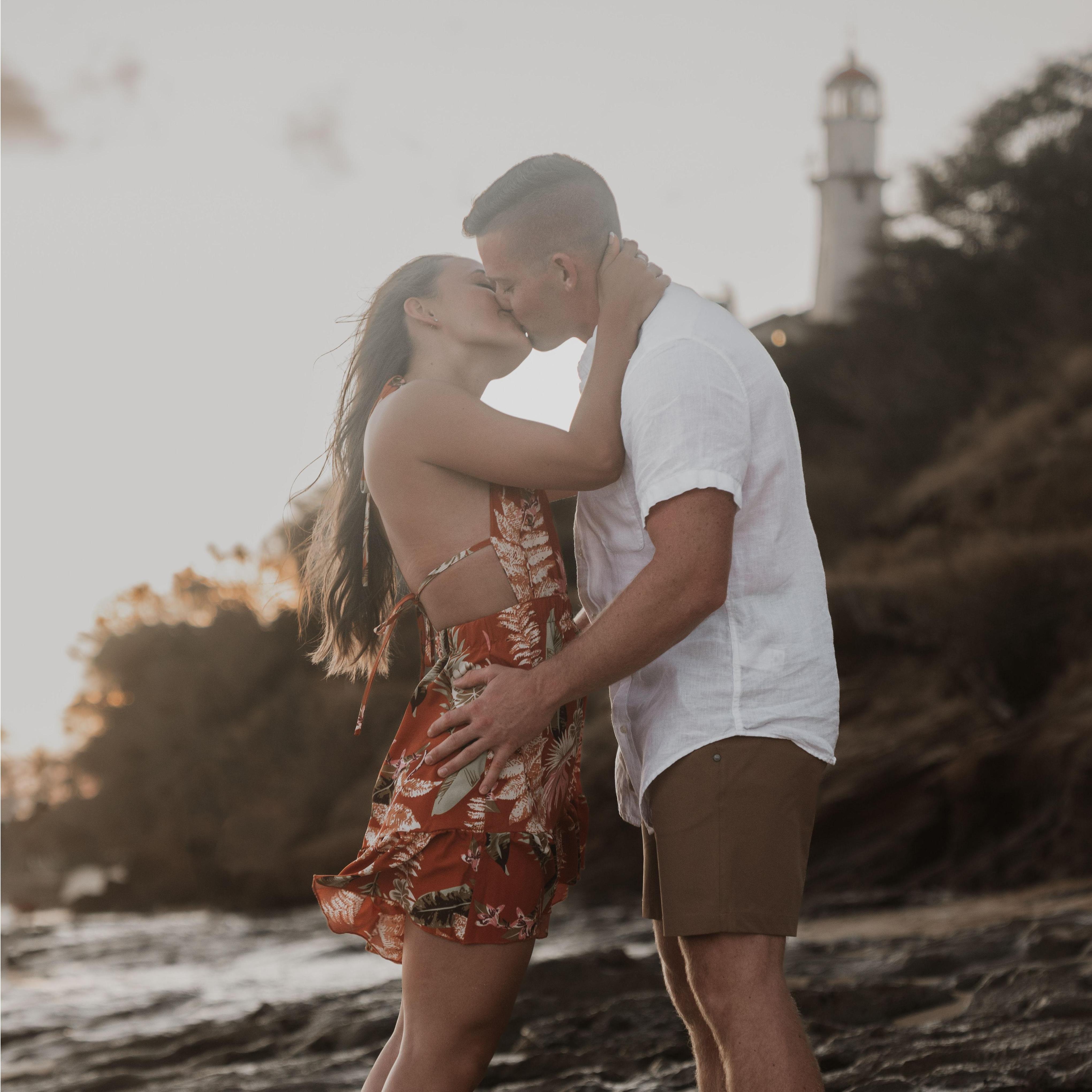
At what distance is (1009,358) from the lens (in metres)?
24.2

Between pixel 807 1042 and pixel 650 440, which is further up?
pixel 650 440

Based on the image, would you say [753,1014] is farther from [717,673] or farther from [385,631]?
[385,631]

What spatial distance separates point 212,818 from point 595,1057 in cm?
1913

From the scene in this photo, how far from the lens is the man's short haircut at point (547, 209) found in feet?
8.56

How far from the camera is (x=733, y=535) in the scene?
236 cm

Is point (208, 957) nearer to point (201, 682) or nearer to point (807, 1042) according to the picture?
point (201, 682)

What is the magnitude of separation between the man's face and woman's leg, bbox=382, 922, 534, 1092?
4.14ft

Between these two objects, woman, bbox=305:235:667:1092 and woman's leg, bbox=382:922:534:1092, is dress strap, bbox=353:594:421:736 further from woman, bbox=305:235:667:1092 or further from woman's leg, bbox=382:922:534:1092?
woman's leg, bbox=382:922:534:1092

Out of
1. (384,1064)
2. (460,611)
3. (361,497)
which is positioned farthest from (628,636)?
(384,1064)

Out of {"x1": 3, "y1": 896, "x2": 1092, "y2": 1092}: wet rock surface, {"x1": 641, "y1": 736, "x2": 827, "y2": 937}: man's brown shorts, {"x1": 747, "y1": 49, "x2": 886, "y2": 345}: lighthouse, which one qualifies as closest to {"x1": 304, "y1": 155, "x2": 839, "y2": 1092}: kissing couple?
{"x1": 641, "y1": 736, "x2": 827, "y2": 937}: man's brown shorts

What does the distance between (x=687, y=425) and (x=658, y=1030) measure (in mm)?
3880

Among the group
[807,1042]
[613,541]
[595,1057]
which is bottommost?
[595,1057]

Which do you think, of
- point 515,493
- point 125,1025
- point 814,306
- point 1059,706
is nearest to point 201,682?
point 125,1025

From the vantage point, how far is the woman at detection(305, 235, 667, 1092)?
229cm
